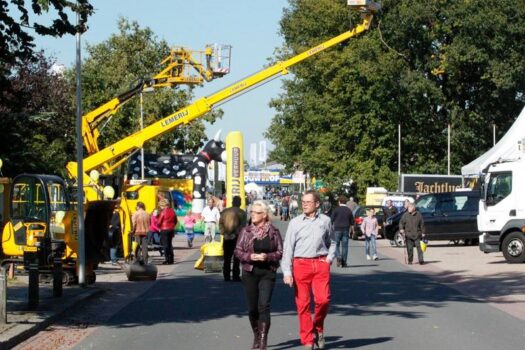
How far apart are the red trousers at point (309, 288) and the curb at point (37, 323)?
3.26m

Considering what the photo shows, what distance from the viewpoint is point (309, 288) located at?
1240 cm

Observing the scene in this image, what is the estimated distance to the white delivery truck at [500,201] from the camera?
31.2m

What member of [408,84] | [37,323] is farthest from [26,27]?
[408,84]

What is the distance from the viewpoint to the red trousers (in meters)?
12.2

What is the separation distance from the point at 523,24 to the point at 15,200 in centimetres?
4271

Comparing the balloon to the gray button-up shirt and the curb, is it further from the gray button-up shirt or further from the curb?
the gray button-up shirt

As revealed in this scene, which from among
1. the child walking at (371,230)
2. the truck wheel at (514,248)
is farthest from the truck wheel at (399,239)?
the truck wheel at (514,248)

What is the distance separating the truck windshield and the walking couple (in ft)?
65.8

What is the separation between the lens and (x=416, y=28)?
6188cm

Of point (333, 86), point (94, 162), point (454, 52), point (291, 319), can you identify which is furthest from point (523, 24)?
point (291, 319)

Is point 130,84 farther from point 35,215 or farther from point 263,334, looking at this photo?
point 263,334

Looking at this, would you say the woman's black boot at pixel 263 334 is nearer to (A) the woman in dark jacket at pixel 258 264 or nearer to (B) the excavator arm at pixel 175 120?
(A) the woman in dark jacket at pixel 258 264

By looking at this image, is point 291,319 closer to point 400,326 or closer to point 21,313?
point 400,326

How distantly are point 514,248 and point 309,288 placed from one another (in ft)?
61.7
